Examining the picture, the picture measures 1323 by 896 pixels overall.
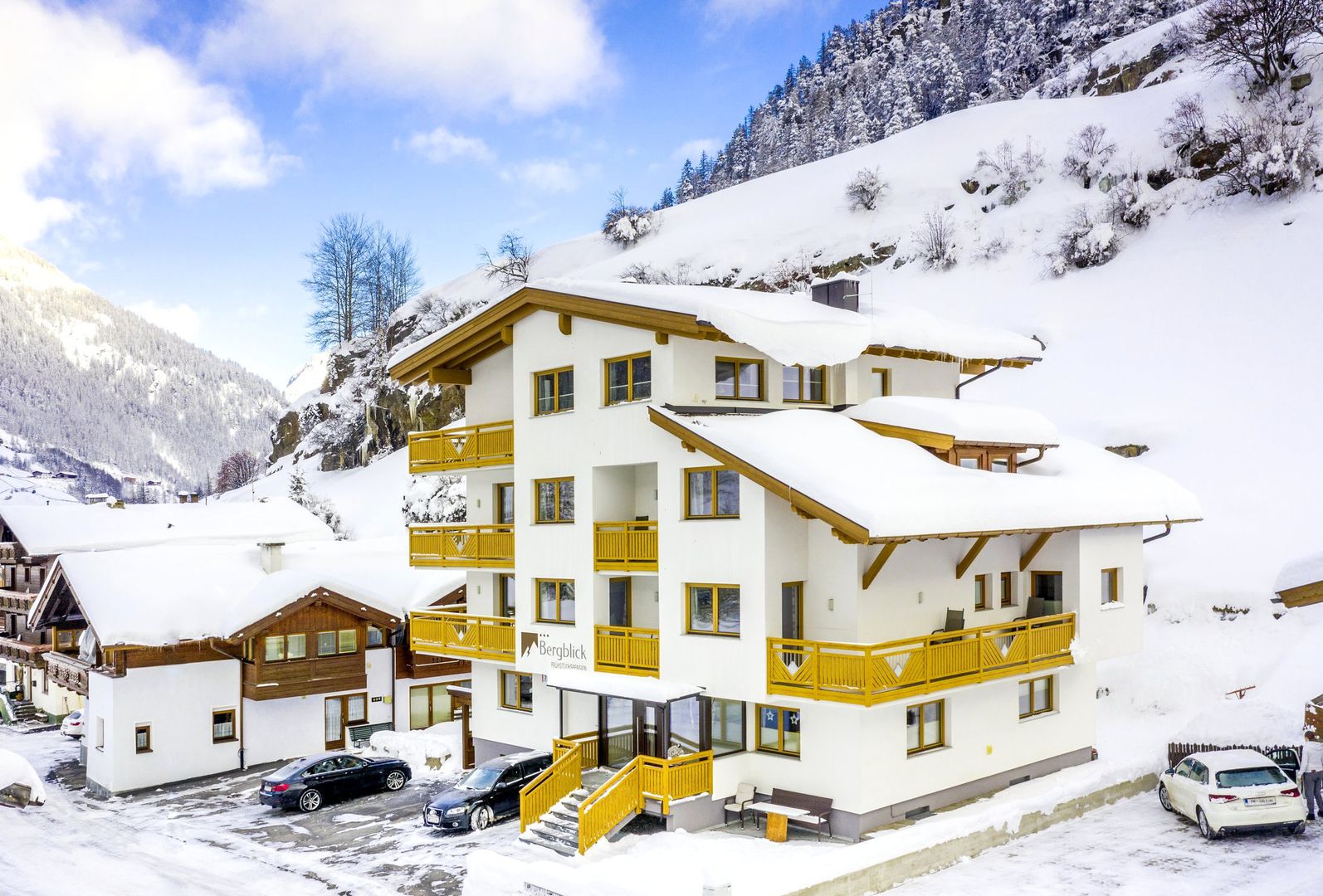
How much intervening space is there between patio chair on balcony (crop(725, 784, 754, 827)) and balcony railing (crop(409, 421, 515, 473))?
10.5m

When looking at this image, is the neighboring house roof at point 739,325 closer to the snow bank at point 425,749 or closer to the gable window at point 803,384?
the gable window at point 803,384

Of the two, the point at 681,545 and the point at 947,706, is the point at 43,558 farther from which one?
the point at 947,706

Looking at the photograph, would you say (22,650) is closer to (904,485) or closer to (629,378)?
(629,378)

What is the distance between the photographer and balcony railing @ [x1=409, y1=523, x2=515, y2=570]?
27750 mm

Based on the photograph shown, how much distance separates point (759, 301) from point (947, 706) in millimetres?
10927

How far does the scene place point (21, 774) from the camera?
30719 millimetres

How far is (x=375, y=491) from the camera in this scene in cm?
7525

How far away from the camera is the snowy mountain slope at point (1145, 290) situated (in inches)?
1473

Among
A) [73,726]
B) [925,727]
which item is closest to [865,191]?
[925,727]

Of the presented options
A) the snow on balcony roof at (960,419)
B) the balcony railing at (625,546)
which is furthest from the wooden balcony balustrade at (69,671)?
the snow on balcony roof at (960,419)

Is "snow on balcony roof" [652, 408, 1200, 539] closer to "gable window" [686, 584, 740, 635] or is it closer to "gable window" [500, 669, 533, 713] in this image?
"gable window" [686, 584, 740, 635]

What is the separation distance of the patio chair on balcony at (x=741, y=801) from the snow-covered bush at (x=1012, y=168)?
56.1 metres

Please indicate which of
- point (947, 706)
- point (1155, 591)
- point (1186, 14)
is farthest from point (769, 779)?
point (1186, 14)

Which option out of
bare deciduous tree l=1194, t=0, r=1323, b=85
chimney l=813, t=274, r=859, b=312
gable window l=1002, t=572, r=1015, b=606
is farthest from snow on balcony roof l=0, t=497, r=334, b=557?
bare deciduous tree l=1194, t=0, r=1323, b=85
